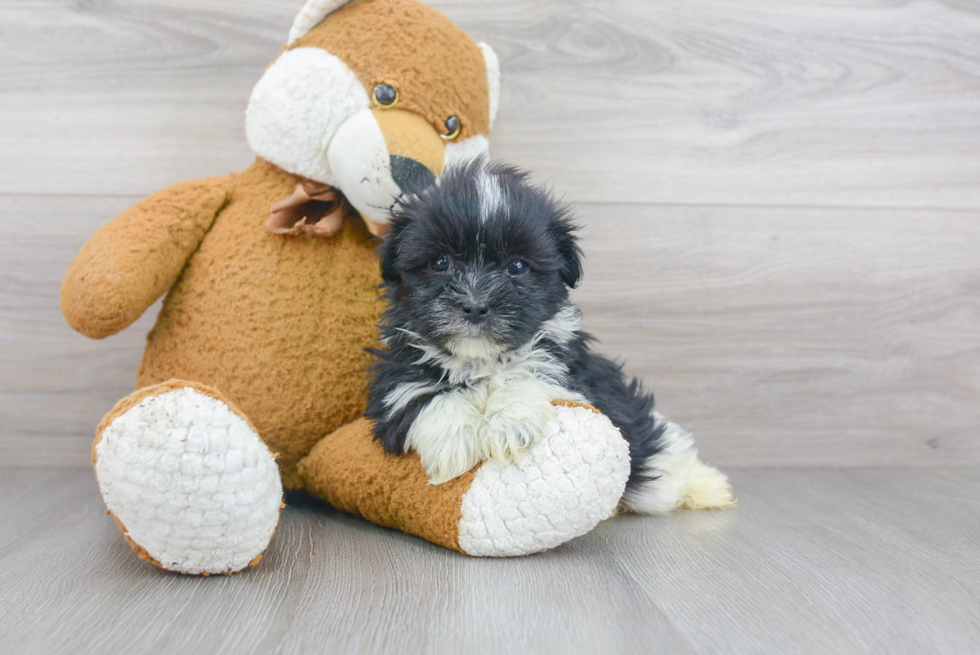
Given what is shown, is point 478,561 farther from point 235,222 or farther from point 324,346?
point 235,222

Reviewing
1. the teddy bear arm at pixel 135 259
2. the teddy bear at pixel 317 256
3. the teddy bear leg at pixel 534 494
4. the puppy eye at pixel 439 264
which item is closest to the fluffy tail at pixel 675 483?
the teddy bear at pixel 317 256

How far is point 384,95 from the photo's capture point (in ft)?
3.67

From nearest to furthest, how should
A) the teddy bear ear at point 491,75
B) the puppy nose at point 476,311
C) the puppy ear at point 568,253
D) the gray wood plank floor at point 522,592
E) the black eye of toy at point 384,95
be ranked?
the gray wood plank floor at point 522,592, the puppy nose at point 476,311, the puppy ear at point 568,253, the black eye of toy at point 384,95, the teddy bear ear at point 491,75

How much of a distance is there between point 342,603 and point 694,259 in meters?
1.09

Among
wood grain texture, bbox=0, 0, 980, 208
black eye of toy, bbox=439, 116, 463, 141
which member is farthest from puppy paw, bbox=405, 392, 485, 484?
wood grain texture, bbox=0, 0, 980, 208

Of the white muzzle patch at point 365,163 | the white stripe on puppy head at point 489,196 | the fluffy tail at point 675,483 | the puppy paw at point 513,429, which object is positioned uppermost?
the white stripe on puppy head at point 489,196

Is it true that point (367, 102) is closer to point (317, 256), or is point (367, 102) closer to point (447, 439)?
point (317, 256)

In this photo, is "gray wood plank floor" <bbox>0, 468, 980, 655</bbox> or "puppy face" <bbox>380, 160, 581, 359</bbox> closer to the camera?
"gray wood plank floor" <bbox>0, 468, 980, 655</bbox>

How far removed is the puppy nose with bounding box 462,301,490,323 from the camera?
895 millimetres

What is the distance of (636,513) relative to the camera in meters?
1.22

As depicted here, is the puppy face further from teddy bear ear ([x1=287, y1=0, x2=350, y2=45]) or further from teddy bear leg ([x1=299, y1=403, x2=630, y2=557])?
teddy bear ear ([x1=287, y1=0, x2=350, y2=45])

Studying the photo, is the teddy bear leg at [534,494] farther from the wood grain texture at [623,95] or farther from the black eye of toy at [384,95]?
the wood grain texture at [623,95]

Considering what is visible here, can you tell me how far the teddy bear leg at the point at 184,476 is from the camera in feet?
2.57

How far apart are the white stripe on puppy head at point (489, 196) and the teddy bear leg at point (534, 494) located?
270 mm
